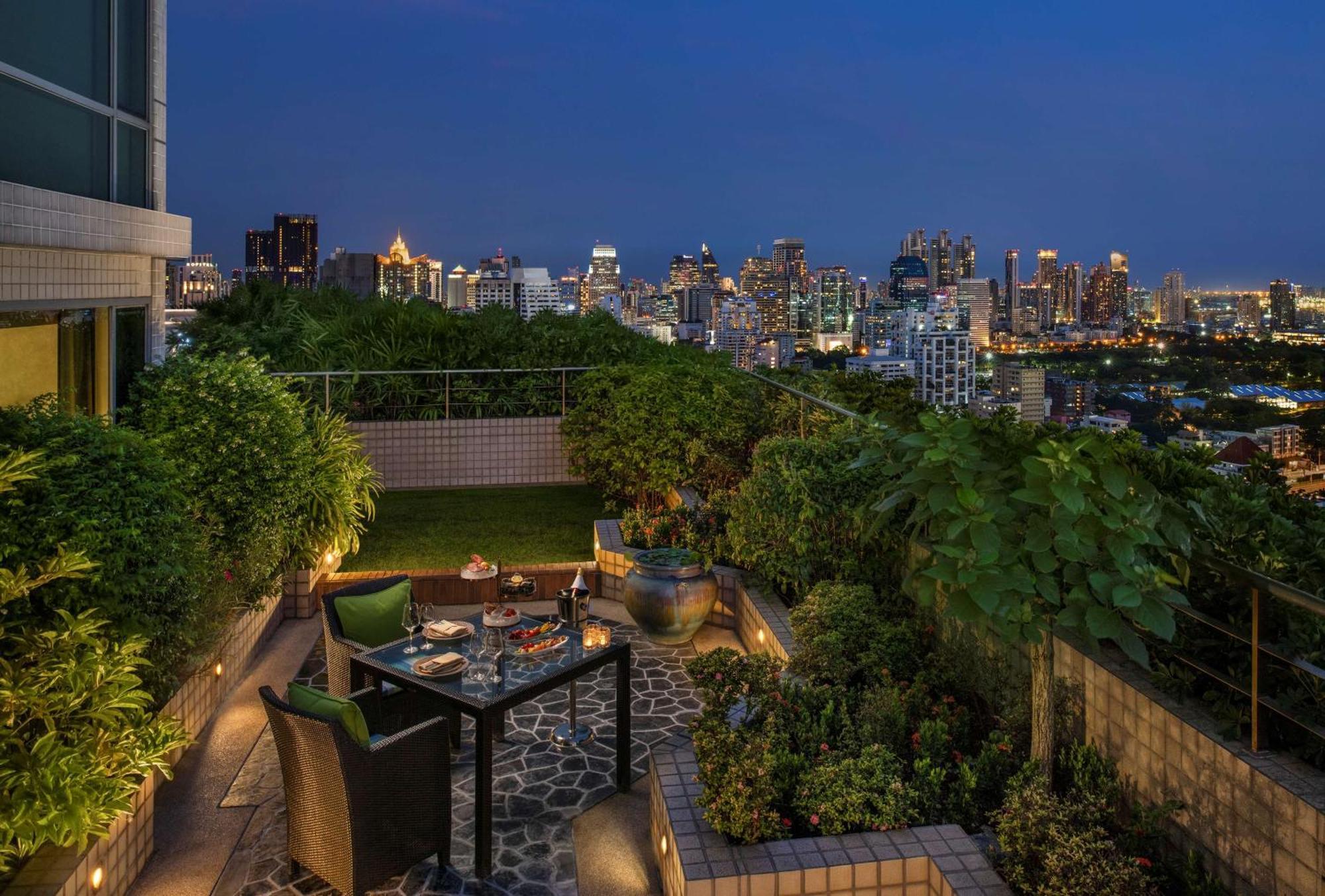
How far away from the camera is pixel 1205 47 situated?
2265 inches

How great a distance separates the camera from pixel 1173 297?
658 inches

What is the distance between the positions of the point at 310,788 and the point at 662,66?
271ft

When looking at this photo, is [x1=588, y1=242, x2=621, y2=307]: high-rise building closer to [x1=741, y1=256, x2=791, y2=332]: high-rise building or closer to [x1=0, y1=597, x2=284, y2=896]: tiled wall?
[x1=741, y1=256, x2=791, y2=332]: high-rise building

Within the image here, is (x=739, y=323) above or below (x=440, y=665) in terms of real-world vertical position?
above

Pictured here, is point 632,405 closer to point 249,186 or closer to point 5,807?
point 5,807

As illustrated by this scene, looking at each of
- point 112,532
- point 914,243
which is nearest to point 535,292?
point 112,532

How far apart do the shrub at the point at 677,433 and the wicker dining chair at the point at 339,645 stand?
174 inches

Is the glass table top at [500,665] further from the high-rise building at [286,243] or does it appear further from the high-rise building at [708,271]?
the high-rise building at [708,271]

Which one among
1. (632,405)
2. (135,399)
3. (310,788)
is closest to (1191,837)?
(310,788)

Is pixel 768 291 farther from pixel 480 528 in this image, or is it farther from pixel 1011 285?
pixel 480 528

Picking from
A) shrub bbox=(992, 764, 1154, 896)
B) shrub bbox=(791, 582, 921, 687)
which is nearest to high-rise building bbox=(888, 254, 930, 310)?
shrub bbox=(791, 582, 921, 687)

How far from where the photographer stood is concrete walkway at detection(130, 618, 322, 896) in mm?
3828

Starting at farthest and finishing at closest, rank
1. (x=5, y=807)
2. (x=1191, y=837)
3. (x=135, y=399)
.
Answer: (x=135, y=399) < (x=1191, y=837) < (x=5, y=807)

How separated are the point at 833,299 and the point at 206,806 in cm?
3913
